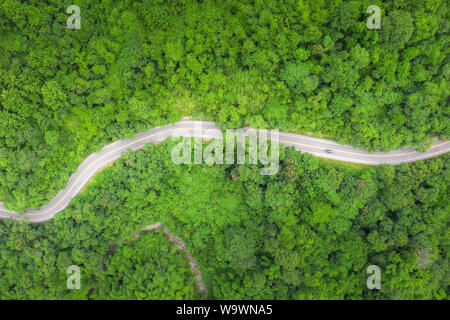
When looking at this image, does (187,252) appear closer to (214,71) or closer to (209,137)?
(209,137)

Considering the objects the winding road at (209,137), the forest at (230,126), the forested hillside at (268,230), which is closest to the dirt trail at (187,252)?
the forest at (230,126)

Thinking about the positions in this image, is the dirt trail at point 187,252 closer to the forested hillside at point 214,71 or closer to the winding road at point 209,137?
the winding road at point 209,137

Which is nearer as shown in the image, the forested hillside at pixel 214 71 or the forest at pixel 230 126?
the forested hillside at pixel 214 71

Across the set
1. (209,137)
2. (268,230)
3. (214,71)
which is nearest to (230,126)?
(209,137)

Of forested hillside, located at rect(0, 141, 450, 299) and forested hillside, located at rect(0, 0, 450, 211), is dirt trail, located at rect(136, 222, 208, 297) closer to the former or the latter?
forested hillside, located at rect(0, 141, 450, 299)
